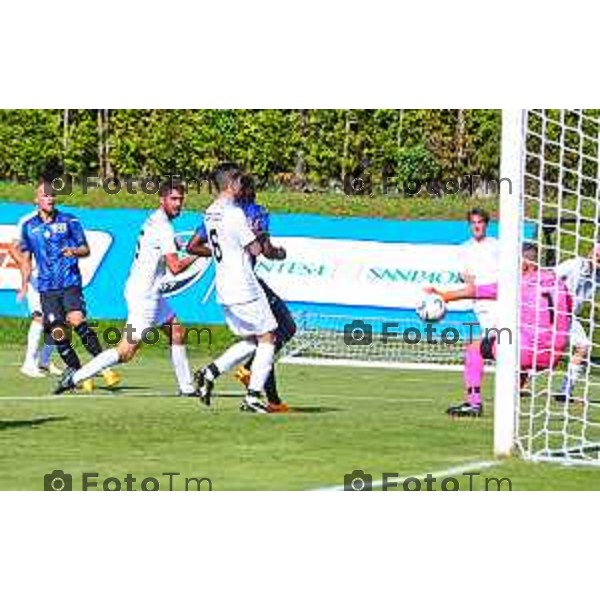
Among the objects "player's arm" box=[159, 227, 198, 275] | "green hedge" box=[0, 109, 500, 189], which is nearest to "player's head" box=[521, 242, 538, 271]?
"player's arm" box=[159, 227, 198, 275]

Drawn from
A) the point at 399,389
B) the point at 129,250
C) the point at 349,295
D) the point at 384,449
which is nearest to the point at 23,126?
the point at 129,250

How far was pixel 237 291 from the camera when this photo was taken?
12.2 metres

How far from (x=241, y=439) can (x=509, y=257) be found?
91.7 inches

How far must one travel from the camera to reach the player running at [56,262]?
1516cm

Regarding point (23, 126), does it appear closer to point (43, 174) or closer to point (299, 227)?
point (43, 174)

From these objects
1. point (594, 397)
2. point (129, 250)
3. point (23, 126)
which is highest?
point (23, 126)

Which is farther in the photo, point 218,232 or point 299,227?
point 299,227

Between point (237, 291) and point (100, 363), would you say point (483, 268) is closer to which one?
point (237, 291)

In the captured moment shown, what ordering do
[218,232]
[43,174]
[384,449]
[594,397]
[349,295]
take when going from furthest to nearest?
[43,174]
[349,295]
[594,397]
[218,232]
[384,449]

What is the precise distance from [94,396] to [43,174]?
10.7m

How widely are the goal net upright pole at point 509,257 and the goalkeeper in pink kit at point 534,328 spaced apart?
0.91 m

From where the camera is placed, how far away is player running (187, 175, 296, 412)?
39.8ft

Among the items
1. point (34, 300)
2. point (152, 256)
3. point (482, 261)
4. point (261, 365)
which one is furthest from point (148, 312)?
point (34, 300)

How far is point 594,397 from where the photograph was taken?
49.8 ft
